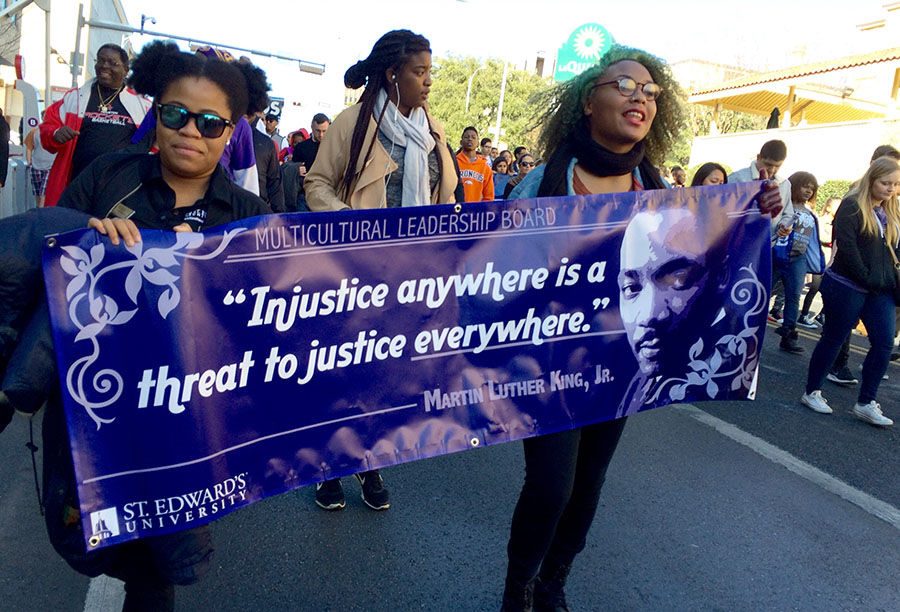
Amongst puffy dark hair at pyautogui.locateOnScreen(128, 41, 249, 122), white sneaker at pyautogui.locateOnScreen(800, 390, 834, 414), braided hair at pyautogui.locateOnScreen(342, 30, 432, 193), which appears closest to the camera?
puffy dark hair at pyautogui.locateOnScreen(128, 41, 249, 122)

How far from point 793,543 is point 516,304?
7.01 feet

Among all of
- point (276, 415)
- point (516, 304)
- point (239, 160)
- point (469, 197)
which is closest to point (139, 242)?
point (276, 415)

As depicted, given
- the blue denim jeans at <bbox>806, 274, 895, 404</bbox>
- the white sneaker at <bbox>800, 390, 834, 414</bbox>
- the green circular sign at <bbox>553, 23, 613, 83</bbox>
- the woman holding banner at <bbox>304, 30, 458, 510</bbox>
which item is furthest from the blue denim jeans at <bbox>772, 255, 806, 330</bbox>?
the green circular sign at <bbox>553, 23, 613, 83</bbox>

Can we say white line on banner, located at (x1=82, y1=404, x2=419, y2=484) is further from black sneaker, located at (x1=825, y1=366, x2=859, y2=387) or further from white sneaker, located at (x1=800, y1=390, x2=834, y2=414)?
black sneaker, located at (x1=825, y1=366, x2=859, y2=387)

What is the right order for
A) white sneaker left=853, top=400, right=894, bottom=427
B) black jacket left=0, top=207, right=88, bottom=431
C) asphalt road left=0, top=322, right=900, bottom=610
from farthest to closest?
white sneaker left=853, top=400, right=894, bottom=427 < asphalt road left=0, top=322, right=900, bottom=610 < black jacket left=0, top=207, right=88, bottom=431

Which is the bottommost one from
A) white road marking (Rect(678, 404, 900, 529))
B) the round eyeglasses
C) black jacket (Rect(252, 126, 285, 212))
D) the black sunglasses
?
white road marking (Rect(678, 404, 900, 529))

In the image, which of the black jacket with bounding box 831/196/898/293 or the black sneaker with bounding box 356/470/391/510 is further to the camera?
the black jacket with bounding box 831/196/898/293

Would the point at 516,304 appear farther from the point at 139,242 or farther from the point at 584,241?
the point at 139,242

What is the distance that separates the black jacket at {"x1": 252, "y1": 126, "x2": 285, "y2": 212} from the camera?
491 cm

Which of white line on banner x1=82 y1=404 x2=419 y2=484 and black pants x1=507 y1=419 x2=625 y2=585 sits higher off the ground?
white line on banner x1=82 y1=404 x2=419 y2=484

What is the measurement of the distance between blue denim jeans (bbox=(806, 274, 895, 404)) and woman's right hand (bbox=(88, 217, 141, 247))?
5186 millimetres

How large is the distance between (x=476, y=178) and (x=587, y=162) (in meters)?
7.00

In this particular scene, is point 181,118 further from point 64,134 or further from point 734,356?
point 64,134

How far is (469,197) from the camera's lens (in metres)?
9.47
